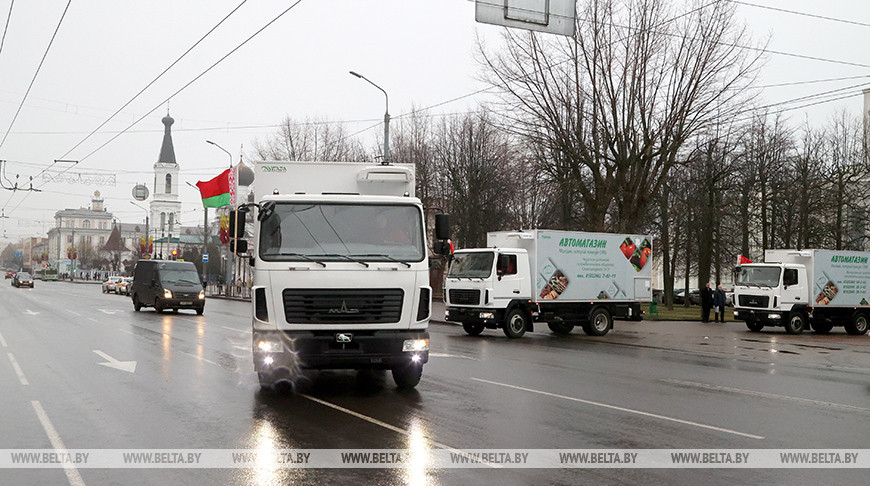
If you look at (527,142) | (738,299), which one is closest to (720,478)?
(738,299)

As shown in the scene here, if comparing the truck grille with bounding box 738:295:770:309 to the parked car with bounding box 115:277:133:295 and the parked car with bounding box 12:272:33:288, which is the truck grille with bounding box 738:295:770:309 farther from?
the parked car with bounding box 12:272:33:288

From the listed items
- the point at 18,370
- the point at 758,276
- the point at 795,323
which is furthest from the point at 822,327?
the point at 18,370

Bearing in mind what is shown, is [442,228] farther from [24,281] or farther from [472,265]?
[24,281]

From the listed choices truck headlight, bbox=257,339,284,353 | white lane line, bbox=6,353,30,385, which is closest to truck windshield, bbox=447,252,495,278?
white lane line, bbox=6,353,30,385

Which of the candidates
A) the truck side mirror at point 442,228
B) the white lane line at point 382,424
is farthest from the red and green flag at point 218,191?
the white lane line at point 382,424

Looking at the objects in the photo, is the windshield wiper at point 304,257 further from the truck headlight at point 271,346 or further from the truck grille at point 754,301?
the truck grille at point 754,301

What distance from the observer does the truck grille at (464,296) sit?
22109mm

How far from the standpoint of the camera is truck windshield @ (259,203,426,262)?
403 inches

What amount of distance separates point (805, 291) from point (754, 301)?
1.86 m

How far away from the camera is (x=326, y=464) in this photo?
21.6 ft

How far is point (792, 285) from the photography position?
28.5 m

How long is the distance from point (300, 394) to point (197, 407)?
161 centimetres

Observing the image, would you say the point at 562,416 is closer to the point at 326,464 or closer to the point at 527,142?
the point at 326,464

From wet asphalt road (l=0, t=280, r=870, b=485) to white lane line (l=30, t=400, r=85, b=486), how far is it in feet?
0.10
